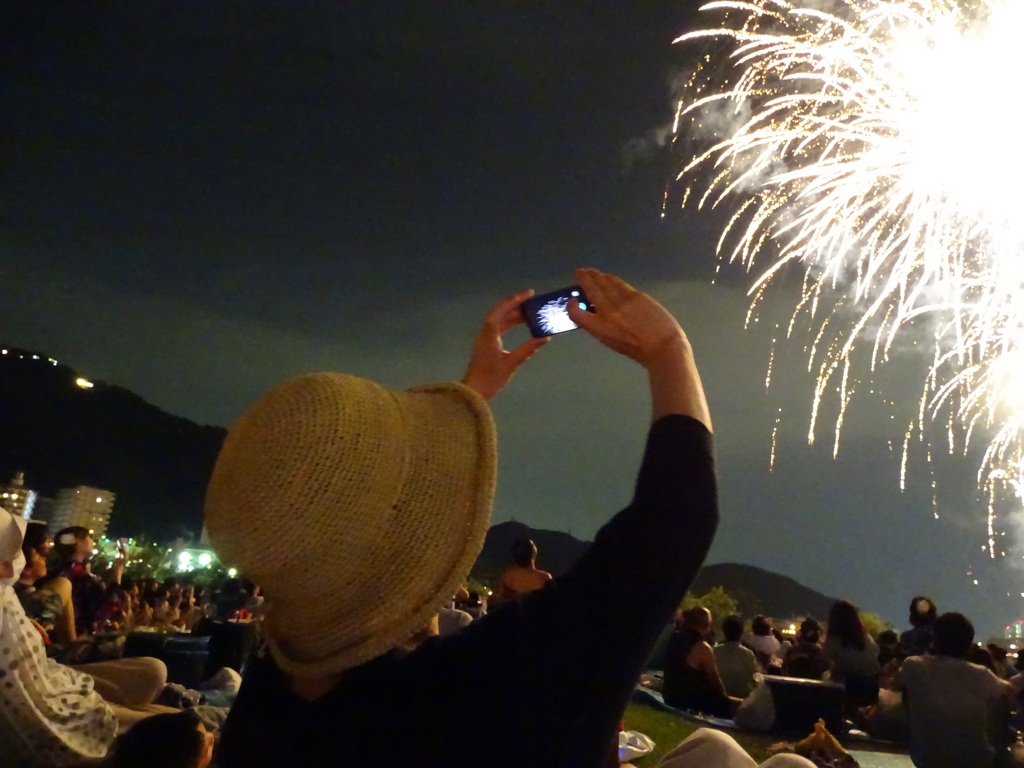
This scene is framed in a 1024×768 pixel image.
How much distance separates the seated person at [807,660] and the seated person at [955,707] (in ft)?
7.26

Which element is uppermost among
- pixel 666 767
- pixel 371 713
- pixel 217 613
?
pixel 371 713

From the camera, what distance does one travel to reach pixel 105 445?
55.7m

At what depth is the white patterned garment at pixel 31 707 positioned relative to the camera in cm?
352

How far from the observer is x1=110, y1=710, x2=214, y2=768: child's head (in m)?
2.76

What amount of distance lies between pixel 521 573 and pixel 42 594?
366 cm

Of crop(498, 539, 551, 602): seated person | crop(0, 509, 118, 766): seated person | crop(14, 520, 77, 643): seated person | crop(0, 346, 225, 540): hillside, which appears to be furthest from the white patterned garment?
crop(0, 346, 225, 540): hillside

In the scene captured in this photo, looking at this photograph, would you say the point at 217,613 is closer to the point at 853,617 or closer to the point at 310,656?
the point at 853,617

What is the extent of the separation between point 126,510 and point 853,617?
5818cm

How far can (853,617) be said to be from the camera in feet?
24.3

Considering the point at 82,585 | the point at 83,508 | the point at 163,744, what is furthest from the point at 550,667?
the point at 83,508

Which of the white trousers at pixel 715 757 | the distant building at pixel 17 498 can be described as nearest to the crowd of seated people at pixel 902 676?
the white trousers at pixel 715 757

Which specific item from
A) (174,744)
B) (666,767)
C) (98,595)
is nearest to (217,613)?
(98,595)

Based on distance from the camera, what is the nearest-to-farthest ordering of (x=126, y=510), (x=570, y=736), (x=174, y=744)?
1. (x=570, y=736)
2. (x=174, y=744)
3. (x=126, y=510)

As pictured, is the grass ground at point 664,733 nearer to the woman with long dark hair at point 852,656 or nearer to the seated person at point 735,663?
the seated person at point 735,663
